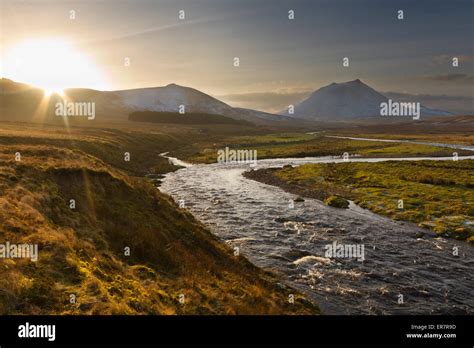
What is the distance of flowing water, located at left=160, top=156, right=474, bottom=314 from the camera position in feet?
61.7

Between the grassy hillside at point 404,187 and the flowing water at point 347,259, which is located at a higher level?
the grassy hillside at point 404,187

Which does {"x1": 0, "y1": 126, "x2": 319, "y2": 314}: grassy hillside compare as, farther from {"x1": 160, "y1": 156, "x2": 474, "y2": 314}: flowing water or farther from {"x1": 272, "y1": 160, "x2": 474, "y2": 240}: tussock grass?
{"x1": 272, "y1": 160, "x2": 474, "y2": 240}: tussock grass

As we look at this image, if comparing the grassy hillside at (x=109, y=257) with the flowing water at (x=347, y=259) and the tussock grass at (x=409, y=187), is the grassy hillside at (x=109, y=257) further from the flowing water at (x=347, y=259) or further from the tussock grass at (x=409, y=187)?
the tussock grass at (x=409, y=187)

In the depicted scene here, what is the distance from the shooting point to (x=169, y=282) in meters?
18.1

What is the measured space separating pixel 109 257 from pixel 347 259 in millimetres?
16572

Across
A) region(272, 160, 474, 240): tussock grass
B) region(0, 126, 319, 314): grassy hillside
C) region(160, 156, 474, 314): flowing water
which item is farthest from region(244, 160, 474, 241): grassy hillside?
region(0, 126, 319, 314): grassy hillside

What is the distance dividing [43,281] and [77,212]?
1088 cm

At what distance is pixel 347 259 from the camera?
24.7m

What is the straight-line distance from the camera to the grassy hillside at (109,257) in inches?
529

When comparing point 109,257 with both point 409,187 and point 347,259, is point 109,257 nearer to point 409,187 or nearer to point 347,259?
point 347,259

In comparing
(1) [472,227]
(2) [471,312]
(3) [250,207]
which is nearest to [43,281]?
(2) [471,312]

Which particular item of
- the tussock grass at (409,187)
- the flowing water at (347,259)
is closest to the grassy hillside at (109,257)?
the flowing water at (347,259)

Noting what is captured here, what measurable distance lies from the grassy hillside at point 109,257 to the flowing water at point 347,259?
2.66 m

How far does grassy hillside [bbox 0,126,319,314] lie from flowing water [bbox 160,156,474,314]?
8.74 ft
